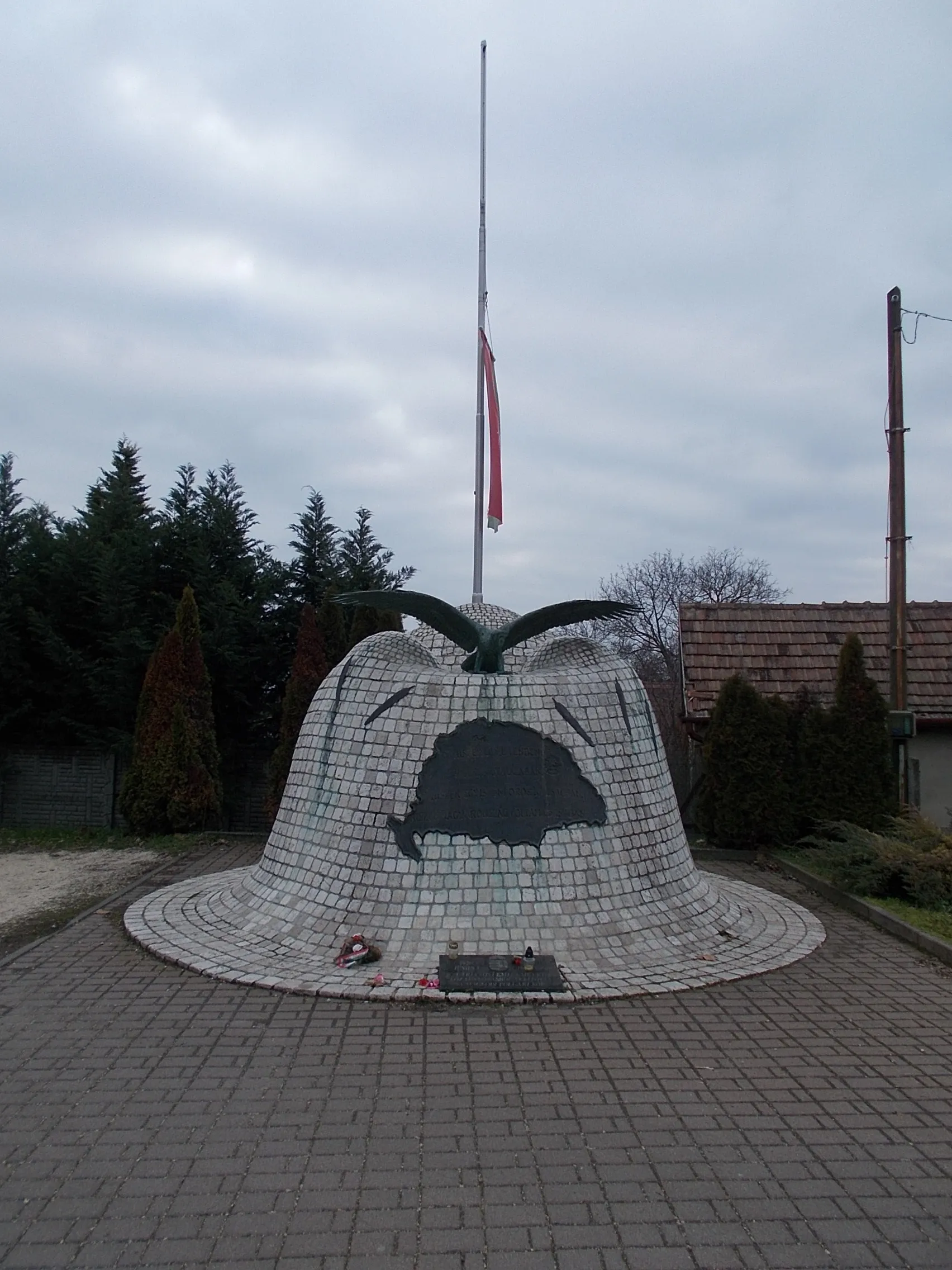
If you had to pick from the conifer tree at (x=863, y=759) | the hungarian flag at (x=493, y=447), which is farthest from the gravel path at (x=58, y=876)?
the conifer tree at (x=863, y=759)

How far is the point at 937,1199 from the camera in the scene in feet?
13.0

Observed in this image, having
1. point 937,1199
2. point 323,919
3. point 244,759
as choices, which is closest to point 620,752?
point 323,919

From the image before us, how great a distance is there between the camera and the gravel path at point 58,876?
9.99 meters

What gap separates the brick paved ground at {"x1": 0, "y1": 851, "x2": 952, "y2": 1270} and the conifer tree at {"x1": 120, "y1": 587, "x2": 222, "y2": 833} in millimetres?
7677

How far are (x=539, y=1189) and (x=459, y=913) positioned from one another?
3275 millimetres

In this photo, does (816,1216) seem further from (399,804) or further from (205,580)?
(205,580)

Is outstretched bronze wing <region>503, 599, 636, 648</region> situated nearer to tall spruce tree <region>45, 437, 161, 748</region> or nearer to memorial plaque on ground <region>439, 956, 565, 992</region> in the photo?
memorial plaque on ground <region>439, 956, 565, 992</region>

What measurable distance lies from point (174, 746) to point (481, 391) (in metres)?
7.71

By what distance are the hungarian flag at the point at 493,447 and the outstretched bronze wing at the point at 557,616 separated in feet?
12.7

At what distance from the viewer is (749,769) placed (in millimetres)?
13188

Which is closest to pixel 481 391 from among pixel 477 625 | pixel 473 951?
pixel 477 625

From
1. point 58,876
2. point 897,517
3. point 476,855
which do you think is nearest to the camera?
point 476,855

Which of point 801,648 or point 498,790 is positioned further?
point 801,648

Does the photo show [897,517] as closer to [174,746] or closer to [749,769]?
[749,769]
